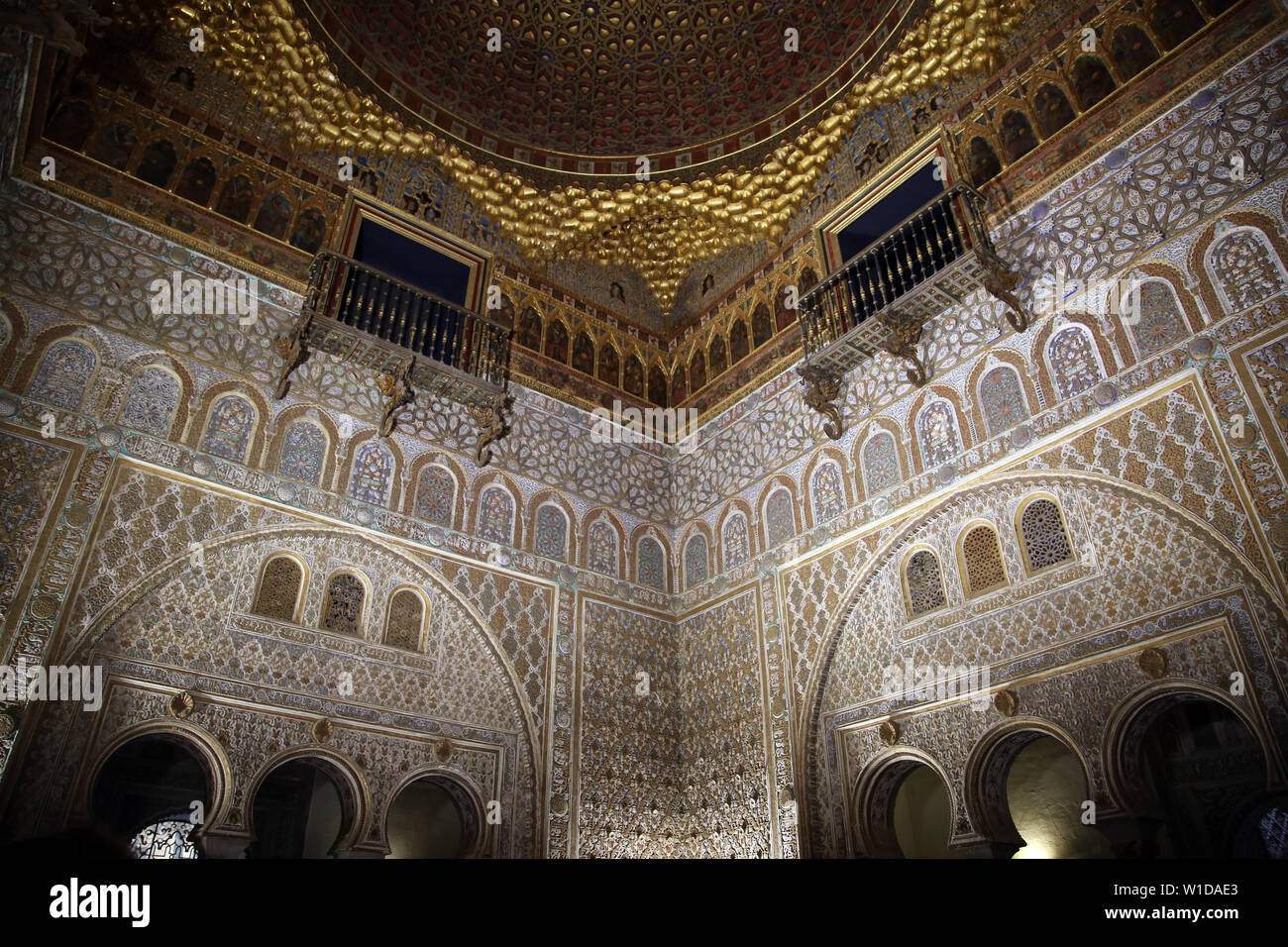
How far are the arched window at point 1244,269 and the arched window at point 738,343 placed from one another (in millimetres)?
4951

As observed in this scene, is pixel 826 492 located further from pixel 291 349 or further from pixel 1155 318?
pixel 291 349

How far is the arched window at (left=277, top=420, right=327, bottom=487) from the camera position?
7.16m

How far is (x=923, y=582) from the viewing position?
271 inches

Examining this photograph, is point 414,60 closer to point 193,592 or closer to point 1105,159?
point 193,592

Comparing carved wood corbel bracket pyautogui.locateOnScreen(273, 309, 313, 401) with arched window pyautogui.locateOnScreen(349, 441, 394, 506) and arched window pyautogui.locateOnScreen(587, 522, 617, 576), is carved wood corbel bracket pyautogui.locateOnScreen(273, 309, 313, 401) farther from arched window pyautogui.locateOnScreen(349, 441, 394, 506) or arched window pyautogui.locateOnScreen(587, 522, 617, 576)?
arched window pyautogui.locateOnScreen(587, 522, 617, 576)

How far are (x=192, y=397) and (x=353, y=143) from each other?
377 centimetres

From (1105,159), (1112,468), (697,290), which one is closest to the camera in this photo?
(1112,468)

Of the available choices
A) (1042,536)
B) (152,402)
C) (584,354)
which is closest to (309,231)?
(152,402)

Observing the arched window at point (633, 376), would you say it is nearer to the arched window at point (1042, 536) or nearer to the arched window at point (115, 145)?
the arched window at point (1042, 536)

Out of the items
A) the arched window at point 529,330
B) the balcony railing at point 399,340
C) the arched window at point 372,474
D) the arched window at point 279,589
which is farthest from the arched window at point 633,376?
the arched window at point 279,589

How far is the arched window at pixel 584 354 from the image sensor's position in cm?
998

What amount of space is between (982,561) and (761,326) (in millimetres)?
4288
